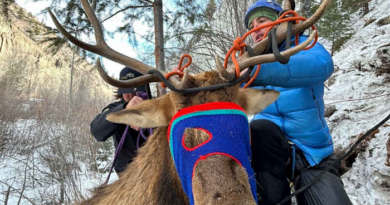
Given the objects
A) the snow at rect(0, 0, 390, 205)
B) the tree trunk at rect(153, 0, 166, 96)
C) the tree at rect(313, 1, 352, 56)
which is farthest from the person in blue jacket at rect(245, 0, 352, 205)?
the tree at rect(313, 1, 352, 56)

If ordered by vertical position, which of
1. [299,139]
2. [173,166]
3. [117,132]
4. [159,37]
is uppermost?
[159,37]

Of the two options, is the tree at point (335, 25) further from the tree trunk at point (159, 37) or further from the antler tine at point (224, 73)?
the antler tine at point (224, 73)

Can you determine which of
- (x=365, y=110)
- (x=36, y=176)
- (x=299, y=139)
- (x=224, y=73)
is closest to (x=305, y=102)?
(x=299, y=139)

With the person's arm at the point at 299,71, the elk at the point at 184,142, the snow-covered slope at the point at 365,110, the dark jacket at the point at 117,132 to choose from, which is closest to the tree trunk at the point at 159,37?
the dark jacket at the point at 117,132

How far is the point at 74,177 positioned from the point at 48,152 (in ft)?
4.22

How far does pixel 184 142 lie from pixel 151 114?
0.48 meters

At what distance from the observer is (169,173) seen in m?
2.15

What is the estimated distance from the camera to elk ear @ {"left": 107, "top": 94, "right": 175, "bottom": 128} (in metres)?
2.07

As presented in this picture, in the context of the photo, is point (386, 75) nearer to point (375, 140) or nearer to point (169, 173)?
point (375, 140)

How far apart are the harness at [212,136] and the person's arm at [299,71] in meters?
0.50

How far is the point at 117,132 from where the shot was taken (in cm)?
389

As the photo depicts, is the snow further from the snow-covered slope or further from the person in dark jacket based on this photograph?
the person in dark jacket

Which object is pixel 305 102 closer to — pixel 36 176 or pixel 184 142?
pixel 184 142

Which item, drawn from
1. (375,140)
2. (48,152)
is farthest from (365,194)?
(48,152)
